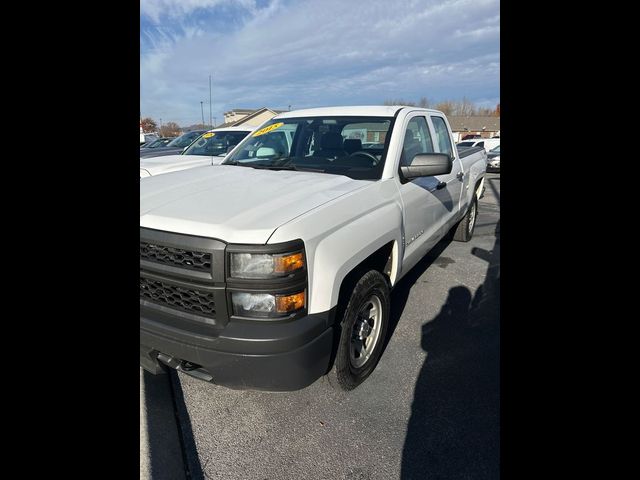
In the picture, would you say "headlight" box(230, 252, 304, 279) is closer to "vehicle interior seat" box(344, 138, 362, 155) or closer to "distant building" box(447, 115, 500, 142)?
"vehicle interior seat" box(344, 138, 362, 155)

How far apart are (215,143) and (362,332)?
23.0ft

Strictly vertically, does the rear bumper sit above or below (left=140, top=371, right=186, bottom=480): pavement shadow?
above

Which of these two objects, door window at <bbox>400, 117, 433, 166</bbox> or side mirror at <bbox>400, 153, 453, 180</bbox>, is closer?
side mirror at <bbox>400, 153, 453, 180</bbox>

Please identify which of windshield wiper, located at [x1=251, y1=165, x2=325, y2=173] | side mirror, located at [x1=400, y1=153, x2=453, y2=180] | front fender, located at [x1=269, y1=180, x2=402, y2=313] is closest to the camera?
front fender, located at [x1=269, y1=180, x2=402, y2=313]

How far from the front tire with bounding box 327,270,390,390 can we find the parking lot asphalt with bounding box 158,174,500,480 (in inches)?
5.1

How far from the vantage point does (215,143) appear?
8.45 metres

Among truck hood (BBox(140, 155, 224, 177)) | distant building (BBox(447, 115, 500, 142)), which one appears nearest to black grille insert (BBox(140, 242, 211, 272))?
truck hood (BBox(140, 155, 224, 177))

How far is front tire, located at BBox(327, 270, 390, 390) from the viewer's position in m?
2.35

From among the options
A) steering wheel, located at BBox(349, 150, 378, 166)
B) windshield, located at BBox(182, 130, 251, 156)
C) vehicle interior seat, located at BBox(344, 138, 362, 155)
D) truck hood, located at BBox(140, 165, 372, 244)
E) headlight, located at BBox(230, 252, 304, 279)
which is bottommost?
headlight, located at BBox(230, 252, 304, 279)

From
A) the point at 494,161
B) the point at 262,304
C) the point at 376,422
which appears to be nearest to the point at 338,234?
the point at 262,304
